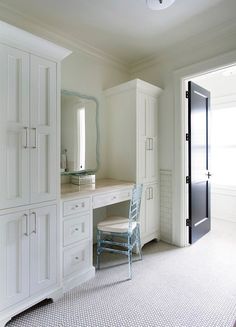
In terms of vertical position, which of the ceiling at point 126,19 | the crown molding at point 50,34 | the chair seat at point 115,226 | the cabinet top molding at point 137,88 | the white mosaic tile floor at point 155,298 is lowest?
the white mosaic tile floor at point 155,298

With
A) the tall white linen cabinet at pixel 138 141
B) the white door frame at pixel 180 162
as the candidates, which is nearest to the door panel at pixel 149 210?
the tall white linen cabinet at pixel 138 141

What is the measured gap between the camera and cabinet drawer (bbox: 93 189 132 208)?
222 cm

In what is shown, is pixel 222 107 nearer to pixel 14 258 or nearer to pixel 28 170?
pixel 28 170

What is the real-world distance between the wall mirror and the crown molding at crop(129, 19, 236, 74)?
1.00 meters

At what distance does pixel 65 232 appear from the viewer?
1.92 meters

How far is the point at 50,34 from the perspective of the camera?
7.97ft

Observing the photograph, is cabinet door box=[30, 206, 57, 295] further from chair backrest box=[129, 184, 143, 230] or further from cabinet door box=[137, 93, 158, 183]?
cabinet door box=[137, 93, 158, 183]

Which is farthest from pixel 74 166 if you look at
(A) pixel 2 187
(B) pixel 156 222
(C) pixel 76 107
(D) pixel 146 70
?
(D) pixel 146 70

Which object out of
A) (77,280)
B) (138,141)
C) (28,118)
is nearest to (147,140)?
(138,141)

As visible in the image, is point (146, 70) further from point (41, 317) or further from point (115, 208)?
point (41, 317)

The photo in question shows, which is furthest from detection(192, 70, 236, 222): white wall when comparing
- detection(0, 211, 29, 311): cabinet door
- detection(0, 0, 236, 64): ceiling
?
detection(0, 211, 29, 311): cabinet door

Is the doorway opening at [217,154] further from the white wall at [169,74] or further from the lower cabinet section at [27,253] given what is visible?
the lower cabinet section at [27,253]

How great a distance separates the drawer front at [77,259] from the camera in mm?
1933

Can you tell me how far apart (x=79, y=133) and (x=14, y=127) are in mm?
1241
